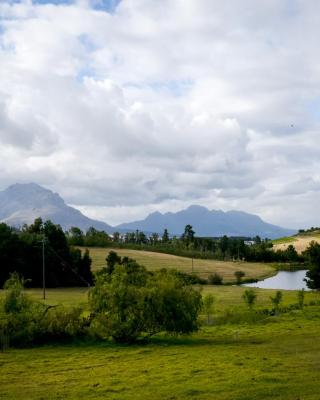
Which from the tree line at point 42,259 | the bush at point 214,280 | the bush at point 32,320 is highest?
the tree line at point 42,259

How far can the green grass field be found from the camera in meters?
23.6

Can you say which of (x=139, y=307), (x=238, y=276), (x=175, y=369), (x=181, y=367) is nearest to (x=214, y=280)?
(x=238, y=276)

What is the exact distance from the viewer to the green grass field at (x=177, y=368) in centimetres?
2356

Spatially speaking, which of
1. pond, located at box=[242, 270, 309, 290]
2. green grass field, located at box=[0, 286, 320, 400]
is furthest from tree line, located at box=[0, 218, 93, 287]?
green grass field, located at box=[0, 286, 320, 400]

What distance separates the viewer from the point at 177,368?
97.2 ft

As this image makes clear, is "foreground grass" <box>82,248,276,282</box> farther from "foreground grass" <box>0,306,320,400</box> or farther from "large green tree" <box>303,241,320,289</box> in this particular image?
"foreground grass" <box>0,306,320,400</box>

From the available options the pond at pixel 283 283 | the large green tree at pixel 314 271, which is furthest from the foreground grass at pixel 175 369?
the pond at pixel 283 283

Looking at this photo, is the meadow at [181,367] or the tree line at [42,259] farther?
the tree line at [42,259]

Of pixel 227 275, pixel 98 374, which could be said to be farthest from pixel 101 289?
pixel 227 275

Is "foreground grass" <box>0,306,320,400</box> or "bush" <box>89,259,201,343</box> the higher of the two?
"bush" <box>89,259,201,343</box>

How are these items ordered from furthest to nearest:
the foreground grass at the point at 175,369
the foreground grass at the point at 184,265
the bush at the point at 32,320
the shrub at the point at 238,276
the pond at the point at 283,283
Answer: the foreground grass at the point at 184,265
the shrub at the point at 238,276
the pond at the point at 283,283
the bush at the point at 32,320
the foreground grass at the point at 175,369

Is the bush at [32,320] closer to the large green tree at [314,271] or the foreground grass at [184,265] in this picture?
the large green tree at [314,271]

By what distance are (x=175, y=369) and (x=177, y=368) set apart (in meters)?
0.34

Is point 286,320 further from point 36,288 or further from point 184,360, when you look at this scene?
point 36,288
